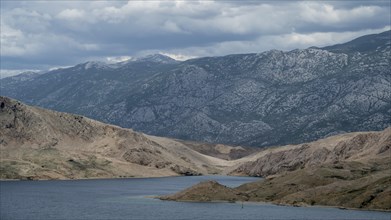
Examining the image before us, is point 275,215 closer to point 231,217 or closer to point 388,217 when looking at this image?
point 231,217

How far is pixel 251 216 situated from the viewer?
19312 centimetres

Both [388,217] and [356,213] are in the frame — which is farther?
[356,213]

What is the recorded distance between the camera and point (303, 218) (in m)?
187

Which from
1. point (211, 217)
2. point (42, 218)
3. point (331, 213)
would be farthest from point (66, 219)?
point (331, 213)

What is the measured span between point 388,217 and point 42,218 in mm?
88559

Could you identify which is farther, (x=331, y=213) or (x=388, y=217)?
(x=331, y=213)

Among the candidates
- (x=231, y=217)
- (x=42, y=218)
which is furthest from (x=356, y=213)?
(x=42, y=218)

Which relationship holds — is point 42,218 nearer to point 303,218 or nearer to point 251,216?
point 251,216

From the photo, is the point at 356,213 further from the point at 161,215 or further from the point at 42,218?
the point at 42,218

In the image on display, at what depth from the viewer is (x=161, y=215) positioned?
197 metres

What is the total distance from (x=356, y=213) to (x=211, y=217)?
1596 inches

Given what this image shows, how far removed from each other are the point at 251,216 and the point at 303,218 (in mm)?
14140

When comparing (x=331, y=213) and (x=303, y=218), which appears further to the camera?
(x=331, y=213)

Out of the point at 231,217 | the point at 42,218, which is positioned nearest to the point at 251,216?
the point at 231,217
